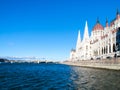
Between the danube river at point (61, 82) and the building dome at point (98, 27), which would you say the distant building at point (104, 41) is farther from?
the danube river at point (61, 82)

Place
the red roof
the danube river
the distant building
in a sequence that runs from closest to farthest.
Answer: the danube river < the distant building < the red roof

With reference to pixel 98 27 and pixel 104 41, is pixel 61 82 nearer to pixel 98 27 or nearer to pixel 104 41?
pixel 104 41

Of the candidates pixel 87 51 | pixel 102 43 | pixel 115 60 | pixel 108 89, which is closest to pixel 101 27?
pixel 87 51

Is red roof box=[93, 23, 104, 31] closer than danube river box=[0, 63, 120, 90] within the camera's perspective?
No

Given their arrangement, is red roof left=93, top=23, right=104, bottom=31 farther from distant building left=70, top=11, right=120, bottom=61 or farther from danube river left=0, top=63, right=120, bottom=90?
danube river left=0, top=63, right=120, bottom=90

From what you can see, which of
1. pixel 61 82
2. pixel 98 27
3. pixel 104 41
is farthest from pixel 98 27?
pixel 61 82

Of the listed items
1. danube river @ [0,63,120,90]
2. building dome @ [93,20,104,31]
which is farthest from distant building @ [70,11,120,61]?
danube river @ [0,63,120,90]

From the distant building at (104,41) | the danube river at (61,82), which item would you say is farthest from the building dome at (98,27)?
the danube river at (61,82)

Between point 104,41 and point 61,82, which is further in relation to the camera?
point 104,41

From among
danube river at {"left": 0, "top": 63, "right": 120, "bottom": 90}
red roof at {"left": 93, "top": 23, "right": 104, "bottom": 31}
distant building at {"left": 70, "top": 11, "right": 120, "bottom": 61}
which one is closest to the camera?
danube river at {"left": 0, "top": 63, "right": 120, "bottom": 90}

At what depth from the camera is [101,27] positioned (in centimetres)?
18488

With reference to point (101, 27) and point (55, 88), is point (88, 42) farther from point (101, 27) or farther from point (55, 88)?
point (55, 88)

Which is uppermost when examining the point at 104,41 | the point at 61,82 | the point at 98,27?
the point at 98,27

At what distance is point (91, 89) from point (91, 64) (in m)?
83.3
